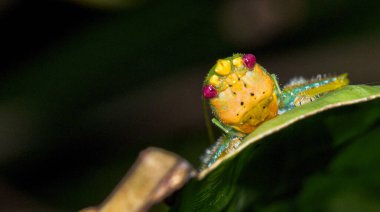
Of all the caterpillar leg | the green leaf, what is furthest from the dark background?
the green leaf

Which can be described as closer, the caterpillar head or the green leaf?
the green leaf

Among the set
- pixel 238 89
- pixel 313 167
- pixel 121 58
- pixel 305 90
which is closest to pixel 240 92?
pixel 238 89

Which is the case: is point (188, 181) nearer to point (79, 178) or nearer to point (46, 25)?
point (79, 178)

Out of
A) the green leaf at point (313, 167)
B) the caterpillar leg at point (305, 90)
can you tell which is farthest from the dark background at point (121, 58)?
the green leaf at point (313, 167)

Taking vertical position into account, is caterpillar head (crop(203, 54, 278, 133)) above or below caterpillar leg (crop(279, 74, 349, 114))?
above

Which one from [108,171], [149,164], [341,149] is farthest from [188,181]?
[108,171]

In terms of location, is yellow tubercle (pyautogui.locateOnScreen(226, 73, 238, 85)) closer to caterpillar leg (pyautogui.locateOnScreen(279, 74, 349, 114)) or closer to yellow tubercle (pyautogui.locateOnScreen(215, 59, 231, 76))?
yellow tubercle (pyautogui.locateOnScreen(215, 59, 231, 76))

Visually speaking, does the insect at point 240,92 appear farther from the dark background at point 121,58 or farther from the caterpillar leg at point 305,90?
the dark background at point 121,58
